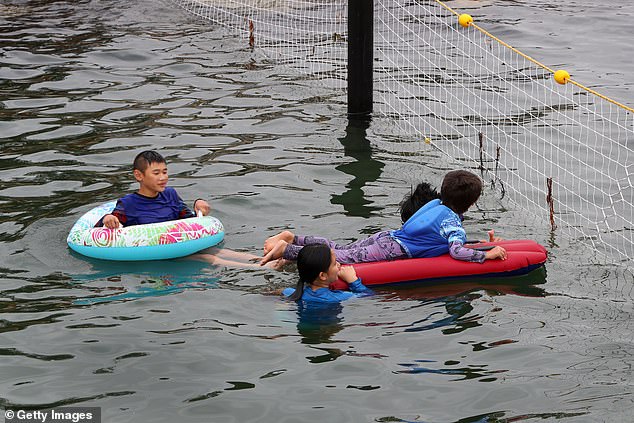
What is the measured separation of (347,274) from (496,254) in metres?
1.28

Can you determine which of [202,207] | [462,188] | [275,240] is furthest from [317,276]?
[202,207]

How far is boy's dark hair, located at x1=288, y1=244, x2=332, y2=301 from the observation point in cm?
784

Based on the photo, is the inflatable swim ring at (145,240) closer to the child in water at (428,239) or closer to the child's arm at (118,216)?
the child's arm at (118,216)

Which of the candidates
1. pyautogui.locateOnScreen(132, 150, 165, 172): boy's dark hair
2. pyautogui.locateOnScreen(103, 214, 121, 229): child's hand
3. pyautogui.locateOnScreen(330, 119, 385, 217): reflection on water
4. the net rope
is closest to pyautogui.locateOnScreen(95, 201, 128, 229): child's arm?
pyautogui.locateOnScreen(103, 214, 121, 229): child's hand

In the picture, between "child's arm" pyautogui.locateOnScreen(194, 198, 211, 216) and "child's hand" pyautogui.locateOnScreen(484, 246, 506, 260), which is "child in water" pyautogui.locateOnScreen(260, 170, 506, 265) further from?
"child's arm" pyautogui.locateOnScreen(194, 198, 211, 216)

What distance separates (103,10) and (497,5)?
765 cm

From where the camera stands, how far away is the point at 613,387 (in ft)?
22.3

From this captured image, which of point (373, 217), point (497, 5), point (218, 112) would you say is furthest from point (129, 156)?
point (497, 5)

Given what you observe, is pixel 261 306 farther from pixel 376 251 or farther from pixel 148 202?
pixel 148 202

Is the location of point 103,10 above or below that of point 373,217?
above

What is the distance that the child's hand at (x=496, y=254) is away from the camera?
8.47m

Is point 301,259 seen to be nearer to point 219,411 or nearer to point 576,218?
point 219,411

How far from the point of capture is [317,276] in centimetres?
792

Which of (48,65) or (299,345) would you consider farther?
(48,65)
